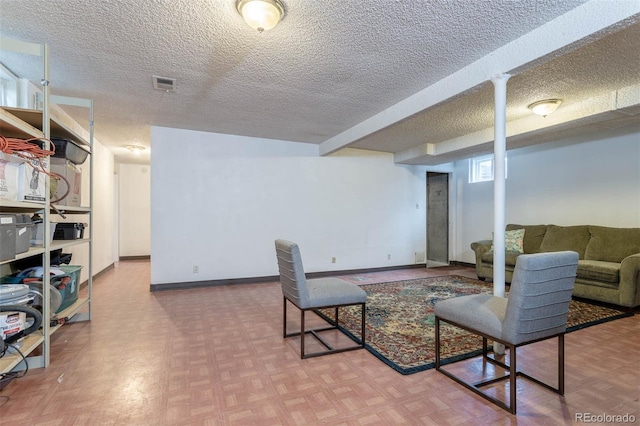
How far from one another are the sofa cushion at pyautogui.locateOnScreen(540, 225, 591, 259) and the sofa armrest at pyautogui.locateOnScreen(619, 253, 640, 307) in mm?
924

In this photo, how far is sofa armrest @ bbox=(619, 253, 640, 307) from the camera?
354 cm

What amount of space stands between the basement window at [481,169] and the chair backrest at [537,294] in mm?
5200

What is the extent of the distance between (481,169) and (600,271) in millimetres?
3335

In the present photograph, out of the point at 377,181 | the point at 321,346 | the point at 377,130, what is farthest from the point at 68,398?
the point at 377,181

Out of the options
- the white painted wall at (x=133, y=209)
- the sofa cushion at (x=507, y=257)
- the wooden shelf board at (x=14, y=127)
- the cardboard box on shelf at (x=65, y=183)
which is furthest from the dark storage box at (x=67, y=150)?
the sofa cushion at (x=507, y=257)

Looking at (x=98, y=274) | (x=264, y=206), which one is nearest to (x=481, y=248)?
(x=264, y=206)

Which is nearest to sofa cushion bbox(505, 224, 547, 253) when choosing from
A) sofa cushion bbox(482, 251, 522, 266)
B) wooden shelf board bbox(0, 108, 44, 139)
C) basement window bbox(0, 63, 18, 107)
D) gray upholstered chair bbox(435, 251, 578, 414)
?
sofa cushion bbox(482, 251, 522, 266)

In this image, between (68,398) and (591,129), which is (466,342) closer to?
(68,398)

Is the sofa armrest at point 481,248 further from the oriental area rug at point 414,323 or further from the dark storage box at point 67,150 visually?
the dark storage box at point 67,150

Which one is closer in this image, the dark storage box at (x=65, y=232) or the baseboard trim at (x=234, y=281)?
the dark storage box at (x=65, y=232)

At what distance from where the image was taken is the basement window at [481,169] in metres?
6.52

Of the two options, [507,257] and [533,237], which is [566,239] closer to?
[533,237]

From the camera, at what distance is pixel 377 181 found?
20.9 ft

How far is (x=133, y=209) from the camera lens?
25.9 feet
